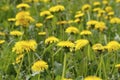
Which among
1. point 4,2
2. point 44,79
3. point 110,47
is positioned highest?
point 4,2

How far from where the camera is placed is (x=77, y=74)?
271cm

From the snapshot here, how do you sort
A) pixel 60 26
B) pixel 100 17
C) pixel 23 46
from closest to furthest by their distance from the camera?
1. pixel 23 46
2. pixel 60 26
3. pixel 100 17

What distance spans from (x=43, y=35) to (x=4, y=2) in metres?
1.64

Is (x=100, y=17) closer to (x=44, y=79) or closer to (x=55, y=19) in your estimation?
(x=55, y=19)

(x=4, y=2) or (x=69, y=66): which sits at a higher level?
(x=4, y=2)

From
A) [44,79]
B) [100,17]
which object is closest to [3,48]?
[44,79]

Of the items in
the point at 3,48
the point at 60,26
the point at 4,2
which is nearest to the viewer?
the point at 3,48

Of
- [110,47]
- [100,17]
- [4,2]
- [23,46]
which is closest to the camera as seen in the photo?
[23,46]

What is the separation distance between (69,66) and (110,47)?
0.36 meters

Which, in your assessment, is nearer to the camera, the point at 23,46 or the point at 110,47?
the point at 23,46

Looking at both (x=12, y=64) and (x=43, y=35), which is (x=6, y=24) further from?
(x=12, y=64)

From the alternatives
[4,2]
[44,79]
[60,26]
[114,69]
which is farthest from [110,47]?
[4,2]

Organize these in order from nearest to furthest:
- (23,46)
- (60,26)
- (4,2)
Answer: (23,46) → (60,26) → (4,2)

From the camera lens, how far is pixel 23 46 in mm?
2398
